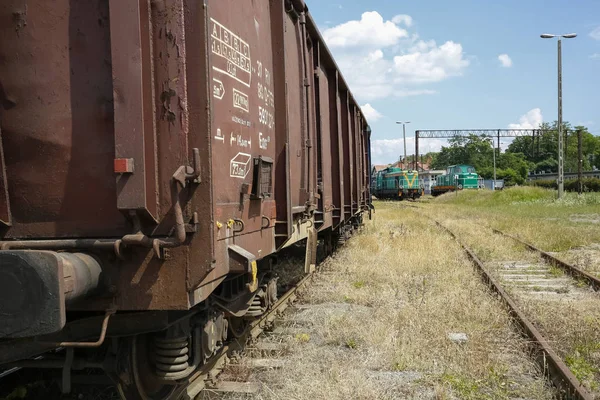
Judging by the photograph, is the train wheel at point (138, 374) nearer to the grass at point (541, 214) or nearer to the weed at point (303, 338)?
the weed at point (303, 338)

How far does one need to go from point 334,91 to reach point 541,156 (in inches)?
4800

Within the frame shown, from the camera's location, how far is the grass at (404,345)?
4516 mm

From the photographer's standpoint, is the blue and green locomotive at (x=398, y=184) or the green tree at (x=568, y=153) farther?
the green tree at (x=568, y=153)

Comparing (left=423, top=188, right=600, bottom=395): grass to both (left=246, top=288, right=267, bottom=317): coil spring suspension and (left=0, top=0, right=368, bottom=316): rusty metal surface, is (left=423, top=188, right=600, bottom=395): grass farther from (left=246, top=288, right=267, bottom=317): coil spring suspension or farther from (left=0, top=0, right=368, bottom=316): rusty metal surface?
(left=0, top=0, right=368, bottom=316): rusty metal surface

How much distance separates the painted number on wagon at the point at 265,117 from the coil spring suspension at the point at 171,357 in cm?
190

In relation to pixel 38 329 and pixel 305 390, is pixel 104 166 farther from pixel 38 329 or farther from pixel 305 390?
pixel 305 390

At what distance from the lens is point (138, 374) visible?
12.0 feet

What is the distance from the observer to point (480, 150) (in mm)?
123312

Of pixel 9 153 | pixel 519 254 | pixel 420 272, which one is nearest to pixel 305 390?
pixel 9 153

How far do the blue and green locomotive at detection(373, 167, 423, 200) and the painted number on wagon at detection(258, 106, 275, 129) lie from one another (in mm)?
47557

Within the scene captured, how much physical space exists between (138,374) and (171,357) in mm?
277

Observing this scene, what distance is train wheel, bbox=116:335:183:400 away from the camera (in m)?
3.57

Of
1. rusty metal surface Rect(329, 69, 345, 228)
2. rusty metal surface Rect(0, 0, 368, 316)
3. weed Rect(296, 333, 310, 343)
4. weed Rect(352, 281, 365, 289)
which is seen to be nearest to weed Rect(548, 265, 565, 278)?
weed Rect(352, 281, 365, 289)

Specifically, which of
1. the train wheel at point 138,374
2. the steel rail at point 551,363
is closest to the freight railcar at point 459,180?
the steel rail at point 551,363
